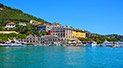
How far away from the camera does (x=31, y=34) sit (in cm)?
10769

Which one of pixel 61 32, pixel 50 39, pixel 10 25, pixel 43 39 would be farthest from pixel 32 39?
pixel 10 25

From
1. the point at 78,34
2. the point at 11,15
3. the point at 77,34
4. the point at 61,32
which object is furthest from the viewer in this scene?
the point at 11,15

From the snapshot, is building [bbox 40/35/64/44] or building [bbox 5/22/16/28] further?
building [bbox 5/22/16/28]

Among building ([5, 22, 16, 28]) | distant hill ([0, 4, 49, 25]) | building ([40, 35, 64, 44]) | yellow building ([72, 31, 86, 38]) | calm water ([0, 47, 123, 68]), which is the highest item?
distant hill ([0, 4, 49, 25])

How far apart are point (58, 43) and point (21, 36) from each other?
1064cm

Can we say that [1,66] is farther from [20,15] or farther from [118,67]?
[20,15]

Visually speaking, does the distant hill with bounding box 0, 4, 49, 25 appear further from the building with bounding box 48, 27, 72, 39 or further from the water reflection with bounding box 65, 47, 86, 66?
the water reflection with bounding box 65, 47, 86, 66

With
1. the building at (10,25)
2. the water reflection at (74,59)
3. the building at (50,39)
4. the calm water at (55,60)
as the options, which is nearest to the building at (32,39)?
the building at (50,39)

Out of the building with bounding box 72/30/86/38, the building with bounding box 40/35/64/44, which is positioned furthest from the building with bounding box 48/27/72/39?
the building with bounding box 40/35/64/44

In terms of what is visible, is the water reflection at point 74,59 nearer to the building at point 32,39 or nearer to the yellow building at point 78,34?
the building at point 32,39

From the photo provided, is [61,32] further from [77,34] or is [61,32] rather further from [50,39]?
[50,39]

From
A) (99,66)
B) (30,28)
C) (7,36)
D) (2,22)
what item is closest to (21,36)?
(7,36)

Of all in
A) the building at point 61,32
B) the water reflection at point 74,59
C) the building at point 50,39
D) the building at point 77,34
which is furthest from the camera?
the building at point 77,34

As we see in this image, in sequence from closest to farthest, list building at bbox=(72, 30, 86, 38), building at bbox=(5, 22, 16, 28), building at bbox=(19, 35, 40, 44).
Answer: building at bbox=(19, 35, 40, 44), building at bbox=(72, 30, 86, 38), building at bbox=(5, 22, 16, 28)
